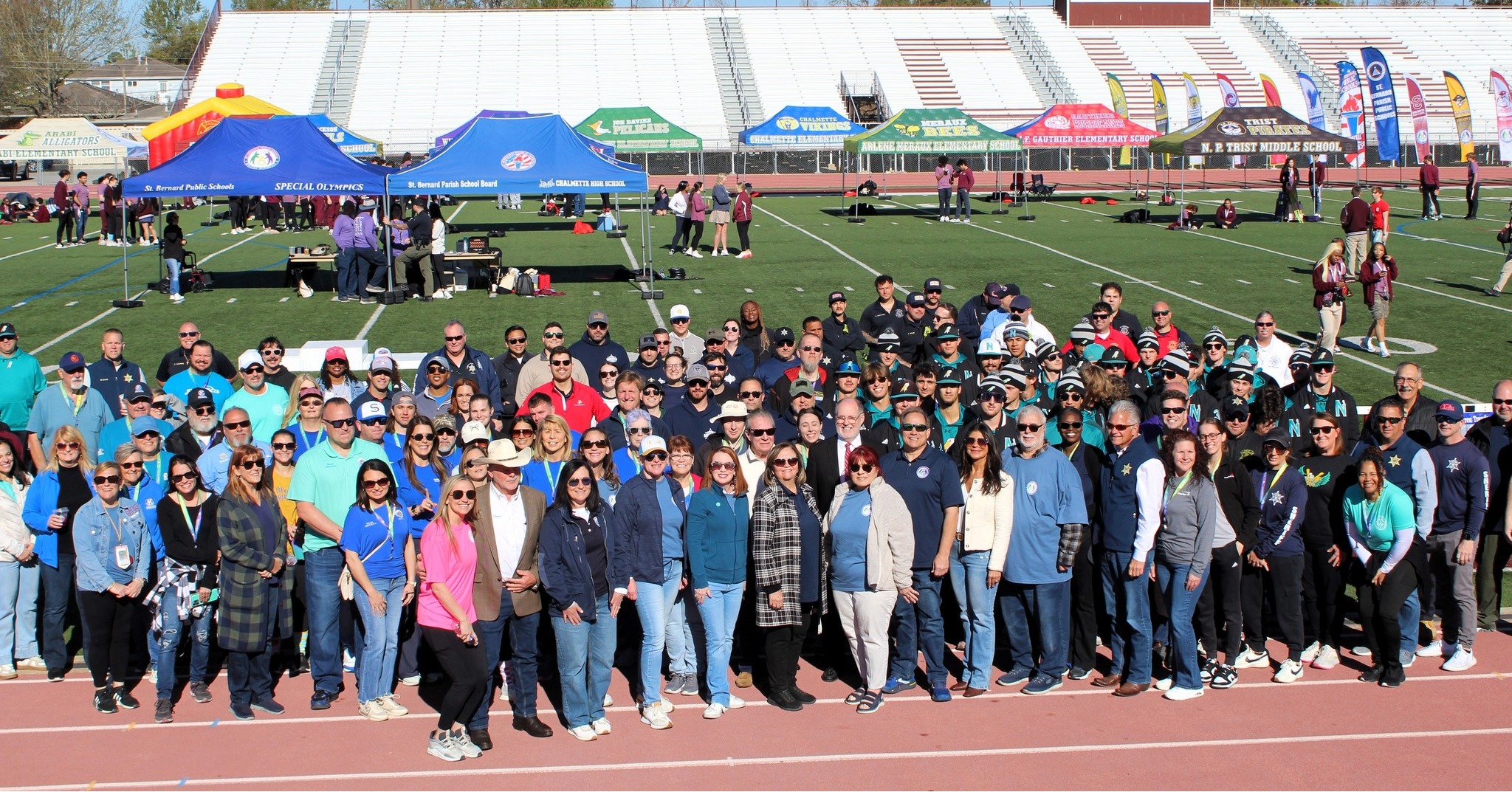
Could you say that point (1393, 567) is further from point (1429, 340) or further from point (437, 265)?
point (437, 265)

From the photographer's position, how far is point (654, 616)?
26.1ft

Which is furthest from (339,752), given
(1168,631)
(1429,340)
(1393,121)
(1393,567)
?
(1393,121)

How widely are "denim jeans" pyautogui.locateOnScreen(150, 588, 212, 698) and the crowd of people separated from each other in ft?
0.06

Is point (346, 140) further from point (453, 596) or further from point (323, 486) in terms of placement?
point (453, 596)

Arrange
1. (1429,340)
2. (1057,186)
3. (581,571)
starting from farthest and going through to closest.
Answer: (1057,186), (1429,340), (581,571)

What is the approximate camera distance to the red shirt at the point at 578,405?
1074 cm

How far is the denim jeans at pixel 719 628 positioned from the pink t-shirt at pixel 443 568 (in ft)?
4.87

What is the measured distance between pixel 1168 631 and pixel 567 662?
3857 millimetres

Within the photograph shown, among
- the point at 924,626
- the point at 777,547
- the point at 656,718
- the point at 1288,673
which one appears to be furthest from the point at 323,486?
the point at 1288,673

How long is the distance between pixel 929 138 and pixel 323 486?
34.0m

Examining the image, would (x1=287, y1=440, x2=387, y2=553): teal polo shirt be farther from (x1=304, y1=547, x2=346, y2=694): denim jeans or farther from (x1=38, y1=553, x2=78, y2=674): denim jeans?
(x1=38, y1=553, x2=78, y2=674): denim jeans

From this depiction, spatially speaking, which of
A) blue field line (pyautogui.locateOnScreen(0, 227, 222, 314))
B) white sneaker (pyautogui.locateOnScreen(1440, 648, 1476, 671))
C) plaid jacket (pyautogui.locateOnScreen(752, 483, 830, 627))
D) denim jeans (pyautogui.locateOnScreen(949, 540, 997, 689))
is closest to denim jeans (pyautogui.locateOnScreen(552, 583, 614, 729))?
plaid jacket (pyautogui.locateOnScreen(752, 483, 830, 627))

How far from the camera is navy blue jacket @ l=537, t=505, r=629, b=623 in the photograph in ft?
24.4

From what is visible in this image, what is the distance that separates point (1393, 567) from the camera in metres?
8.46
